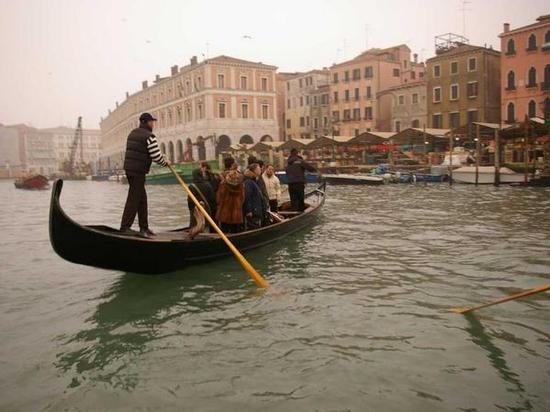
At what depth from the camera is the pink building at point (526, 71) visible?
1241 inches

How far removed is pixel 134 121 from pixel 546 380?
68.9 meters

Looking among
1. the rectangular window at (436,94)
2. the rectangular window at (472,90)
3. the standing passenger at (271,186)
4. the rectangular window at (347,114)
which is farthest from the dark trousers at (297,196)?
the rectangular window at (347,114)

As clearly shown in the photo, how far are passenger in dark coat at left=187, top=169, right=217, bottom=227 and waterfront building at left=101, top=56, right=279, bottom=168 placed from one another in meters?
38.2

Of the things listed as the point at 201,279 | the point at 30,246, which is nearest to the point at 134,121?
the point at 30,246

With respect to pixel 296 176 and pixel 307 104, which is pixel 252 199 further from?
pixel 307 104

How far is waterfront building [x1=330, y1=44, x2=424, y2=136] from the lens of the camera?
47.5 metres

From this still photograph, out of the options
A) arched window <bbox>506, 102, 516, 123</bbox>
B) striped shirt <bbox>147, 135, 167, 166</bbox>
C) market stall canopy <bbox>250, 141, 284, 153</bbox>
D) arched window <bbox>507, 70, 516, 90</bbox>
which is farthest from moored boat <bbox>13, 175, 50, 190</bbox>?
striped shirt <bbox>147, 135, 167, 166</bbox>

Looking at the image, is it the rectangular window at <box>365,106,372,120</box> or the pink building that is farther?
the rectangular window at <box>365,106,372,120</box>

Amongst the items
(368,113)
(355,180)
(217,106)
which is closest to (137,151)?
(355,180)

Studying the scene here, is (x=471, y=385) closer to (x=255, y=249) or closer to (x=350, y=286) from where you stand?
(x=350, y=286)

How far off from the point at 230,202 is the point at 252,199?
58 cm

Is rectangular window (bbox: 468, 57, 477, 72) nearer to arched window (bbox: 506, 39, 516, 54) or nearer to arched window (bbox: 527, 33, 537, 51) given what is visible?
arched window (bbox: 506, 39, 516, 54)

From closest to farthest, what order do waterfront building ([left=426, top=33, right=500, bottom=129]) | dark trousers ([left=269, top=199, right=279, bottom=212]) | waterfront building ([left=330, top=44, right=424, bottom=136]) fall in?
dark trousers ([left=269, top=199, right=279, bottom=212]), waterfront building ([left=426, top=33, right=500, bottom=129]), waterfront building ([left=330, top=44, right=424, bottom=136])

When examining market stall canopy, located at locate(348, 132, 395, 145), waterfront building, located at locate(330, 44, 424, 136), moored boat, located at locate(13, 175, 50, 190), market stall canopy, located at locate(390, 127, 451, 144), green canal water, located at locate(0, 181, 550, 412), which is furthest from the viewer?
waterfront building, located at locate(330, 44, 424, 136)
